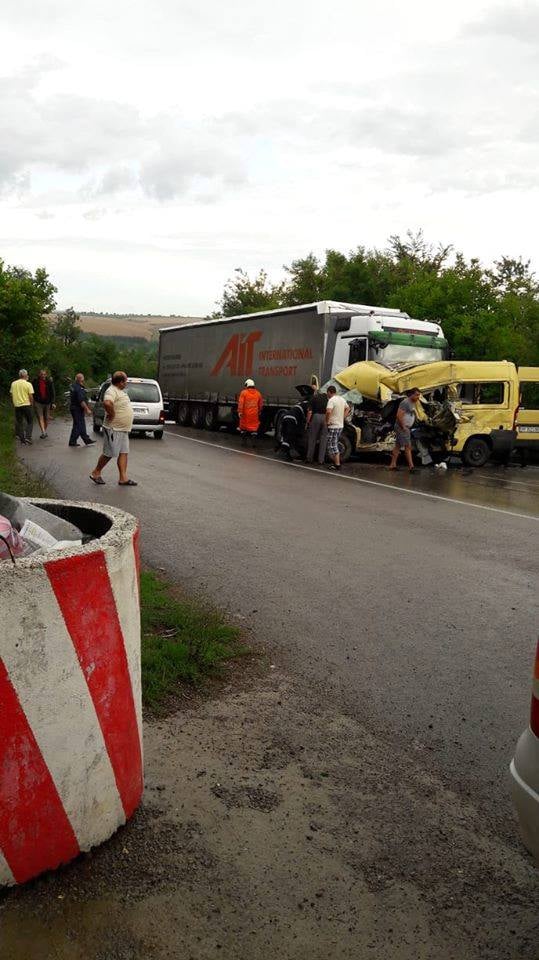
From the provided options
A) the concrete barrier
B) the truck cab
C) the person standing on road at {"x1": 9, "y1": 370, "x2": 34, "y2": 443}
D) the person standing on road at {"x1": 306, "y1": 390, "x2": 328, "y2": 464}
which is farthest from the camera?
the truck cab

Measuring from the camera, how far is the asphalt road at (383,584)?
443cm

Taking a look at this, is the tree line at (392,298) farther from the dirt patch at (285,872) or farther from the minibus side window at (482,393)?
the dirt patch at (285,872)

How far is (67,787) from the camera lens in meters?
2.75

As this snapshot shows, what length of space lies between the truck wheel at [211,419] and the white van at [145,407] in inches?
232

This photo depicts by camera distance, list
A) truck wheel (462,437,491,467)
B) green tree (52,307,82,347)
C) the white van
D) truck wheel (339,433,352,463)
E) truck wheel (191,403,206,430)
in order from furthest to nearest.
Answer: green tree (52,307,82,347) → truck wheel (191,403,206,430) → the white van → truck wheel (462,437,491,467) → truck wheel (339,433,352,463)

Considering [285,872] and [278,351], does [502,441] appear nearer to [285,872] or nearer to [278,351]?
[278,351]

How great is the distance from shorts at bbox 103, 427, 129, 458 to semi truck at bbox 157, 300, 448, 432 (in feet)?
30.7

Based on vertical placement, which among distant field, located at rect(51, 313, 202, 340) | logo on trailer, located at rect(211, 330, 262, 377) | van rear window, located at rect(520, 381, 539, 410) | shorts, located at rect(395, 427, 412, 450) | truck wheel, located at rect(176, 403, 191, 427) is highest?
distant field, located at rect(51, 313, 202, 340)

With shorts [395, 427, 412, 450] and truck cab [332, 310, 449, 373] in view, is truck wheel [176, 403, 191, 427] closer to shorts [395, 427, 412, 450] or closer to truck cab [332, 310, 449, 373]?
truck cab [332, 310, 449, 373]

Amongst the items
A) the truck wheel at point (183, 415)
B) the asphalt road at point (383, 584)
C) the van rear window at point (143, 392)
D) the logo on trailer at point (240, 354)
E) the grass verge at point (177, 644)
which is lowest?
the truck wheel at point (183, 415)

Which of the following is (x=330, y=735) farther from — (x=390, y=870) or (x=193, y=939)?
(x=193, y=939)

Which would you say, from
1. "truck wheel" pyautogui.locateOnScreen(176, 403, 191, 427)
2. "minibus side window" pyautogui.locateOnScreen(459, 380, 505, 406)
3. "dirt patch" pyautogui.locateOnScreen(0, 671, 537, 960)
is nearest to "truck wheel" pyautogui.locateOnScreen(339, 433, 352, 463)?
"minibus side window" pyautogui.locateOnScreen(459, 380, 505, 406)

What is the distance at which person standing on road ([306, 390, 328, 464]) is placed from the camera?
1919cm

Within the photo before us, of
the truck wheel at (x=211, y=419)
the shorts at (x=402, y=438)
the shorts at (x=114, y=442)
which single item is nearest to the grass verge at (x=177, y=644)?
the shorts at (x=114, y=442)
